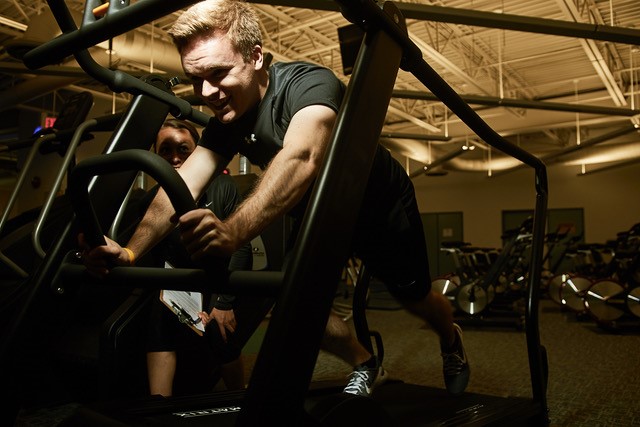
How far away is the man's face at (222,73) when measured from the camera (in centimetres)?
131

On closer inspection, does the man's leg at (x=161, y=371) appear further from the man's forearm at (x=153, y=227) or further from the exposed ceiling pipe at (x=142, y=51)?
the exposed ceiling pipe at (x=142, y=51)

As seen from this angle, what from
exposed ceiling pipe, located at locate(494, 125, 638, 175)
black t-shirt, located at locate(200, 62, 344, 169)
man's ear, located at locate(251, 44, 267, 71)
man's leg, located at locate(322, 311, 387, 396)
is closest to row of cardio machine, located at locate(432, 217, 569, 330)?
exposed ceiling pipe, located at locate(494, 125, 638, 175)

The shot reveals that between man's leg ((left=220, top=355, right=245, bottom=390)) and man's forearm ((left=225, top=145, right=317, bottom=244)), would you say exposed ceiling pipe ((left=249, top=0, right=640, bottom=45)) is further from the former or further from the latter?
man's forearm ((left=225, top=145, right=317, bottom=244))

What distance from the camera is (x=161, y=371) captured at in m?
2.00

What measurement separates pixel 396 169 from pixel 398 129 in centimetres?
1036

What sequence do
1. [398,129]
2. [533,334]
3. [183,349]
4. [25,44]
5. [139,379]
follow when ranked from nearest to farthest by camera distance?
[533,334] → [183,349] → [139,379] → [25,44] → [398,129]

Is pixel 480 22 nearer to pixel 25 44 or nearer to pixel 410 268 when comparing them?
pixel 410 268

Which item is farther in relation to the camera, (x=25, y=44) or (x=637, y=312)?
(x=637, y=312)

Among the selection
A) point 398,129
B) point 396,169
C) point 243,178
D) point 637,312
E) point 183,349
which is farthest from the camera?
point 398,129

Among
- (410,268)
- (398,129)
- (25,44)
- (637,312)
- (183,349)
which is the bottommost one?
(637,312)

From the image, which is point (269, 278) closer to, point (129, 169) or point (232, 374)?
point (129, 169)

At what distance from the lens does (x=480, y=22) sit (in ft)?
12.6

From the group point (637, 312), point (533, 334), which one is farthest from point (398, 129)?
point (533, 334)

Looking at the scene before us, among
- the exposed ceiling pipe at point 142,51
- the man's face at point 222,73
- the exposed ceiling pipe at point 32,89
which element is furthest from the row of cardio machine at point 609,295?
the exposed ceiling pipe at point 32,89
